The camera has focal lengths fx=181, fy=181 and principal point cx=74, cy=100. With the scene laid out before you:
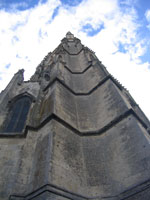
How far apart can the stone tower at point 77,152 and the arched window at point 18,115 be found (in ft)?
0.15

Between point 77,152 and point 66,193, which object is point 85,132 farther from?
point 66,193

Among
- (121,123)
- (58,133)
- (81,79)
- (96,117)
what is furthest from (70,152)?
(81,79)

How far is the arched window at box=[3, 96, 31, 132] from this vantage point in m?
8.28

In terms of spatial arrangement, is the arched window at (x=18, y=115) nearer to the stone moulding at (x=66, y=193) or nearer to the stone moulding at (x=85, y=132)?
the stone moulding at (x=85, y=132)

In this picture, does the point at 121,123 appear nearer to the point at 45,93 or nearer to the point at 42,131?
the point at 42,131

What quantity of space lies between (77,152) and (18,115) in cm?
450

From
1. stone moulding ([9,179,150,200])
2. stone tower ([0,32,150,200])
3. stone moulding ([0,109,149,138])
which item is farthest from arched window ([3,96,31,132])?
stone moulding ([9,179,150,200])

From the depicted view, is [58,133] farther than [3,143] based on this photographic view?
→ No

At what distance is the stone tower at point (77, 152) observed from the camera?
4.50 meters

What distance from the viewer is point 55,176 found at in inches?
174

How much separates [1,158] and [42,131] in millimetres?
1561

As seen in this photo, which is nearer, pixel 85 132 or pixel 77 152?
pixel 77 152

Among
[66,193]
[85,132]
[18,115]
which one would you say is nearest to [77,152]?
[85,132]

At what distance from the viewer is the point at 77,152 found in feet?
19.0
